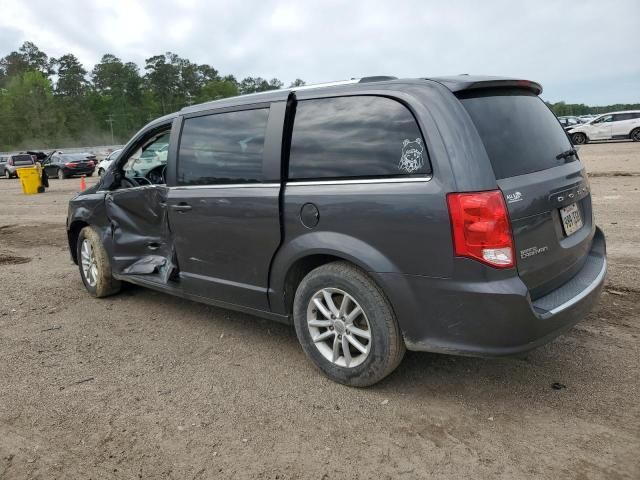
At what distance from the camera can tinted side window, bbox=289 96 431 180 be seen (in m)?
3.00

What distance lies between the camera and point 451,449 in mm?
2699

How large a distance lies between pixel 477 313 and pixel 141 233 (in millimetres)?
3311

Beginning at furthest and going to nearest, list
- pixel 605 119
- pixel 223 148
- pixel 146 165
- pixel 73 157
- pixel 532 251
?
pixel 73 157, pixel 605 119, pixel 146 165, pixel 223 148, pixel 532 251

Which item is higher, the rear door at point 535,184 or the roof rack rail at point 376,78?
the roof rack rail at point 376,78

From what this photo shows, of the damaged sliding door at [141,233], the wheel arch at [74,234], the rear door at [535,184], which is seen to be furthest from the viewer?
the wheel arch at [74,234]

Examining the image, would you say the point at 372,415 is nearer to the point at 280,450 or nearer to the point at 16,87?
the point at 280,450

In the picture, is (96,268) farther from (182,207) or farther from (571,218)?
(571,218)

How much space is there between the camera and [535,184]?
9.78 feet

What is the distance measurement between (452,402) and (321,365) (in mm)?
857

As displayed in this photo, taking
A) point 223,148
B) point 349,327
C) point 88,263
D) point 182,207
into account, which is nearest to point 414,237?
point 349,327

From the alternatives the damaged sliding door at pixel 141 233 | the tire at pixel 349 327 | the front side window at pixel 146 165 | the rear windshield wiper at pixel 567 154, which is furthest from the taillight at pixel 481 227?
the front side window at pixel 146 165

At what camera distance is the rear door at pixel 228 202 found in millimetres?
3617

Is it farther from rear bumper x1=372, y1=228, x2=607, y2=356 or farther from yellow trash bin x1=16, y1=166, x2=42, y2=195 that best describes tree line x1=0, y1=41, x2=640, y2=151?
rear bumper x1=372, y1=228, x2=607, y2=356

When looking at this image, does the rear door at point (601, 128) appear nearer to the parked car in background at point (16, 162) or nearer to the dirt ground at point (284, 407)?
the dirt ground at point (284, 407)
